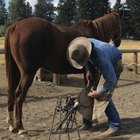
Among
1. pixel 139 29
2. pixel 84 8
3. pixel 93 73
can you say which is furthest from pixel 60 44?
pixel 84 8

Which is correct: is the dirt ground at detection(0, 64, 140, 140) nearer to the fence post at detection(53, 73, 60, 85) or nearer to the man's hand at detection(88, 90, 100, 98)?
the fence post at detection(53, 73, 60, 85)

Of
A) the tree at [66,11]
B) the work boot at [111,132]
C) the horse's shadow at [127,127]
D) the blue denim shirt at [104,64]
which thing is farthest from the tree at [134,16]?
the blue denim shirt at [104,64]

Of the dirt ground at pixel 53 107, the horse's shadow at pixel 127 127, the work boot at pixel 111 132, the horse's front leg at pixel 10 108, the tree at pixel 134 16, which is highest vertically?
the tree at pixel 134 16

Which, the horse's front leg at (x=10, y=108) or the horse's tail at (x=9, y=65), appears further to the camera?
the horse's tail at (x=9, y=65)

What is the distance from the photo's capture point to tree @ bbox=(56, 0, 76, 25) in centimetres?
6931

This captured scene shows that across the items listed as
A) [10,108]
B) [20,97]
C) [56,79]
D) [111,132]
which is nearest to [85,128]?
[111,132]

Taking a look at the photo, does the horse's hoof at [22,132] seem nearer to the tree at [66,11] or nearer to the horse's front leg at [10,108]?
the horse's front leg at [10,108]

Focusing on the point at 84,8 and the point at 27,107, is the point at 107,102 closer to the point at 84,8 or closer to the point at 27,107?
the point at 27,107

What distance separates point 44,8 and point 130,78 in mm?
68794

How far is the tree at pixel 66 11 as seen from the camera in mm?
69312

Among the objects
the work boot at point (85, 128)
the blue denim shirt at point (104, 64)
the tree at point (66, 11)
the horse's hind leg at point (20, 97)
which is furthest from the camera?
the tree at point (66, 11)

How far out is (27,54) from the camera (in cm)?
612

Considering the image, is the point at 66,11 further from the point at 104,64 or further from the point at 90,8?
the point at 104,64

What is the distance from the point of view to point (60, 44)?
6.49 meters
